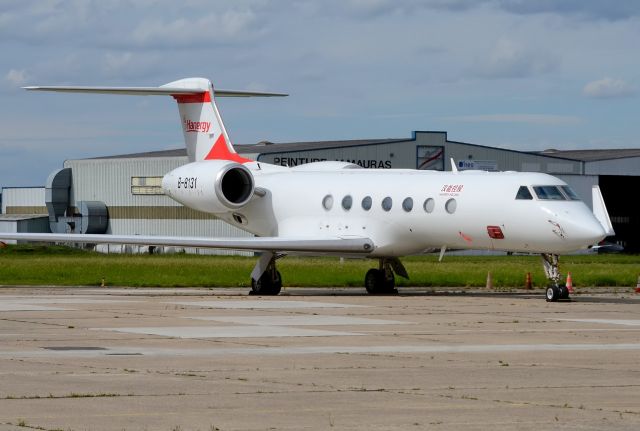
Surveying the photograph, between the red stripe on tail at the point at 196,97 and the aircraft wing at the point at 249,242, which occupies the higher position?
the red stripe on tail at the point at 196,97

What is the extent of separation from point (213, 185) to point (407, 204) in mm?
4886

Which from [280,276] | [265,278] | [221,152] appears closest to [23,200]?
[221,152]

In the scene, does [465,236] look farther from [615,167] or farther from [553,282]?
[615,167]

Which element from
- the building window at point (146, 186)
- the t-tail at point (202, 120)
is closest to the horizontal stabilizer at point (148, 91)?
the t-tail at point (202, 120)

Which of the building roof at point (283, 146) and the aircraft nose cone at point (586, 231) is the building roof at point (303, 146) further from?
the aircraft nose cone at point (586, 231)

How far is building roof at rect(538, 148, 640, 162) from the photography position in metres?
76.3

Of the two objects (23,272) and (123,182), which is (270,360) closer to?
(23,272)

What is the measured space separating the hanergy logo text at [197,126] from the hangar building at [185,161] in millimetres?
30227

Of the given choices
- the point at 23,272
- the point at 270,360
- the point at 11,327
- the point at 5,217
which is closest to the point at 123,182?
the point at 5,217

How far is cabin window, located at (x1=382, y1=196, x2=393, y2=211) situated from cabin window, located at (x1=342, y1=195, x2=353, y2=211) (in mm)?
1073

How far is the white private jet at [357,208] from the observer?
2703 cm

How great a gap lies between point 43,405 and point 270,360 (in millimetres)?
4176

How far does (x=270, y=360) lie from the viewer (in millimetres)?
14766

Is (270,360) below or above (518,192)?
below
